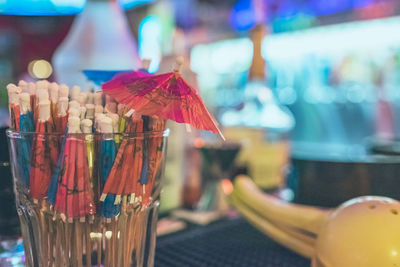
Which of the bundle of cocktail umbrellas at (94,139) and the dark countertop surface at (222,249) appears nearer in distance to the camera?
the bundle of cocktail umbrellas at (94,139)

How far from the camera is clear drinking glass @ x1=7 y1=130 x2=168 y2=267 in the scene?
0.31 metres

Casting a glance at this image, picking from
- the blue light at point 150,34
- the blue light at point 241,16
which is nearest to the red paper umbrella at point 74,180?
the blue light at point 150,34

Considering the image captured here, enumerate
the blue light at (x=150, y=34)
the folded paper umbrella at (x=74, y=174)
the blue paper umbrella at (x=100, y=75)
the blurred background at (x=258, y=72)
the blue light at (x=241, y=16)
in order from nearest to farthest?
1. the folded paper umbrella at (x=74, y=174)
2. the blue paper umbrella at (x=100, y=75)
3. the blurred background at (x=258, y=72)
4. the blue light at (x=150, y=34)
5. the blue light at (x=241, y=16)

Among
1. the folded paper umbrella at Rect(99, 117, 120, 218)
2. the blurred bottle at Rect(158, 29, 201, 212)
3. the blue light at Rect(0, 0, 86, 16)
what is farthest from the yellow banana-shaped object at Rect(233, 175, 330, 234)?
the blue light at Rect(0, 0, 86, 16)

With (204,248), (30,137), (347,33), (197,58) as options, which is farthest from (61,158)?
(197,58)

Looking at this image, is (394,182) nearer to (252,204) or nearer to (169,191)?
(252,204)

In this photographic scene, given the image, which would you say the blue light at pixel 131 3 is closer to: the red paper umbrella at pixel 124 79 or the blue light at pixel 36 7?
the blue light at pixel 36 7

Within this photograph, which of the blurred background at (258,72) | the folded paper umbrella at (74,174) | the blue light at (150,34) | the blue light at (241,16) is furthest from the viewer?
the blue light at (241,16)

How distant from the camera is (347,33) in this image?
2.22m

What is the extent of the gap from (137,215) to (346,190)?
0.36 m

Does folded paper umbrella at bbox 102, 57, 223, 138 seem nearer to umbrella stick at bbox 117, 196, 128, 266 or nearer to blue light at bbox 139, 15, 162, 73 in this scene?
umbrella stick at bbox 117, 196, 128, 266

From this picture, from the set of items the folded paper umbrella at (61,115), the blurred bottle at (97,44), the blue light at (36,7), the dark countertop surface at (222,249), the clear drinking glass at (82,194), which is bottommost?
the dark countertop surface at (222,249)

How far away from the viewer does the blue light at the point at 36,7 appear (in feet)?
2.45

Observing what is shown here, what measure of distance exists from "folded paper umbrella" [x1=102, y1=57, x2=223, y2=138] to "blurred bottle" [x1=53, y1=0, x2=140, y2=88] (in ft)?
1.41
